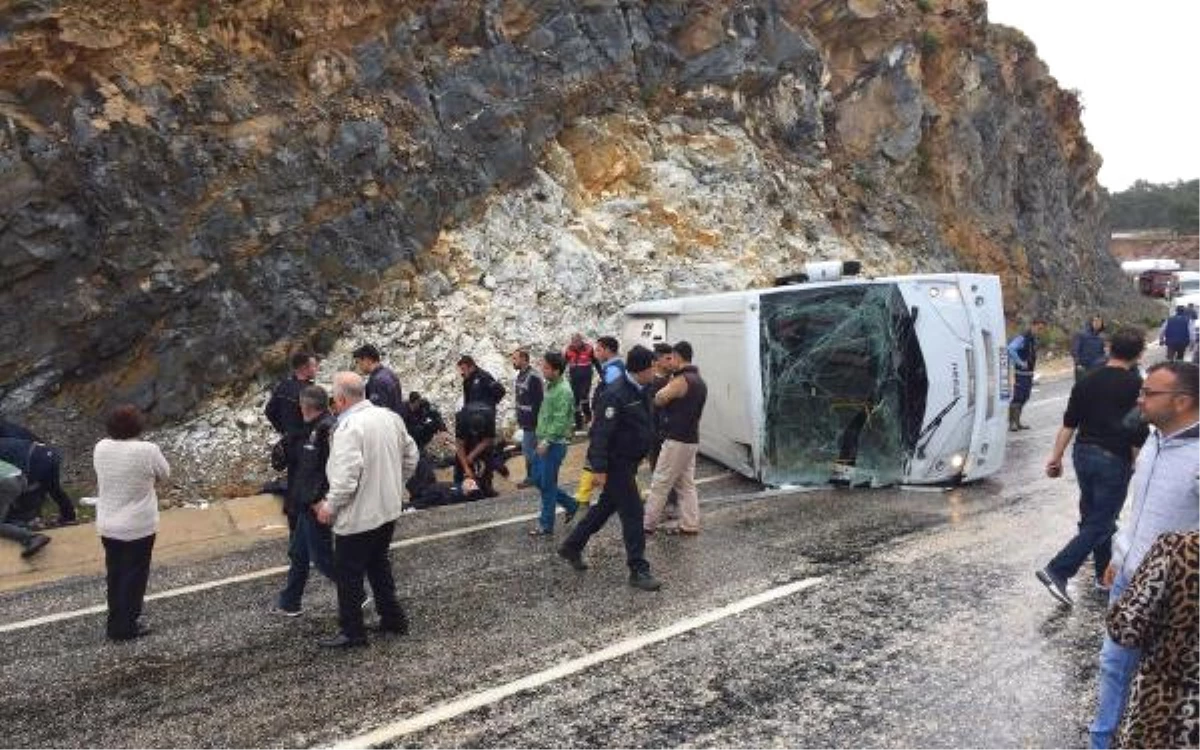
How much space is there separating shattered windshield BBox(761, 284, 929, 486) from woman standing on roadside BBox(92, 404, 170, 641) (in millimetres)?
6231

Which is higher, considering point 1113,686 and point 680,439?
point 680,439

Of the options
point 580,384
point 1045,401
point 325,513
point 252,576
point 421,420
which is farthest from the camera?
point 1045,401

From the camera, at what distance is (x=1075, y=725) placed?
14.5ft

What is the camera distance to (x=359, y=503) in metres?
5.62

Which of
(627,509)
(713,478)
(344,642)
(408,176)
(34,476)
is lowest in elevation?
(713,478)

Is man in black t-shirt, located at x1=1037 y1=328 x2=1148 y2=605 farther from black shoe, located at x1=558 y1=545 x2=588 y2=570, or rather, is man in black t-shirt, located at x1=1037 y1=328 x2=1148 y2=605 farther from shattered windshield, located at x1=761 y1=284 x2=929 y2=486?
shattered windshield, located at x1=761 y1=284 x2=929 y2=486

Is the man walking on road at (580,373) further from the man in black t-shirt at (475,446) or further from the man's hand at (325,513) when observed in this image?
the man's hand at (325,513)

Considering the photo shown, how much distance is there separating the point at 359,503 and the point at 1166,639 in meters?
4.27

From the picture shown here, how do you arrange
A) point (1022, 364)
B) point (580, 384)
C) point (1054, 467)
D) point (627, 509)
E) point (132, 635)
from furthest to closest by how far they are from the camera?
point (580, 384) < point (1022, 364) < point (627, 509) < point (1054, 467) < point (132, 635)

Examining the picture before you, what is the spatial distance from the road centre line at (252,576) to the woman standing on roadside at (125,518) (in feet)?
2.62

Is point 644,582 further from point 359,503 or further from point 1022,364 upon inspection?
point 1022,364

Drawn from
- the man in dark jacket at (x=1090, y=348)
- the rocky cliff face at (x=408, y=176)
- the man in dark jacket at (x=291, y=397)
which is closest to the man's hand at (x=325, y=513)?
the man in dark jacket at (x=291, y=397)

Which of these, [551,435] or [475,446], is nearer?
[551,435]

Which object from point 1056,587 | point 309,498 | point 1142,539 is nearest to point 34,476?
point 309,498
